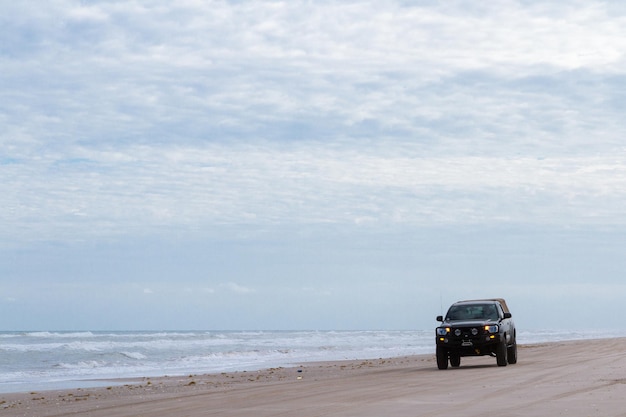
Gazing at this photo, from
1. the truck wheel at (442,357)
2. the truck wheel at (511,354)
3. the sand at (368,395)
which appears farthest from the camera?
the truck wheel at (511,354)

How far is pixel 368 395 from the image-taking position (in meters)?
17.2

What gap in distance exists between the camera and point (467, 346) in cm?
2455

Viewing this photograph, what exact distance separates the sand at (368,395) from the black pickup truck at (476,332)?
55cm

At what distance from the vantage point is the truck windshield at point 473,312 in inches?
1004

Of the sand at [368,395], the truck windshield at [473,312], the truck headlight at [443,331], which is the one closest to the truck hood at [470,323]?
the truck headlight at [443,331]

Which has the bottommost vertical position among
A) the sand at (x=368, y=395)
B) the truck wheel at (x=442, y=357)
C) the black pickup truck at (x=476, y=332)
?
the sand at (x=368, y=395)

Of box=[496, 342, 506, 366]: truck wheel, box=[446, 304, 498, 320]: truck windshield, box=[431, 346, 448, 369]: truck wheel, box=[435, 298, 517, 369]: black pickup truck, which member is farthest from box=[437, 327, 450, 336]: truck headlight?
box=[496, 342, 506, 366]: truck wheel

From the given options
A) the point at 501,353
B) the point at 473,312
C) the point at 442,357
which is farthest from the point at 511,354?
the point at 442,357

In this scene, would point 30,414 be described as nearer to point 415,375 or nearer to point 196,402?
point 196,402

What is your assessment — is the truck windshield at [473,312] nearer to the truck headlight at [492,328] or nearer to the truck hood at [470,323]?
the truck hood at [470,323]

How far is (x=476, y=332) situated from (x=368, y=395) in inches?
313

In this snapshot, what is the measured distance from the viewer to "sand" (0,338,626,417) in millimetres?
14031

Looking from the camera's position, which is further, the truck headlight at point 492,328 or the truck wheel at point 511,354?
the truck wheel at point 511,354

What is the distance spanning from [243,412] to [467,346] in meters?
11.2
